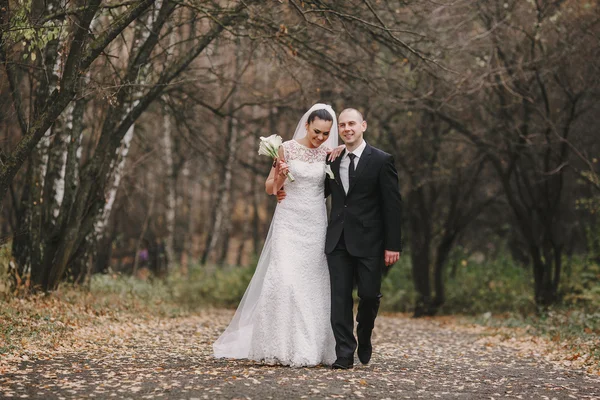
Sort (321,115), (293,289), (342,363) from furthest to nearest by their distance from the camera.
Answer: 1. (321,115)
2. (293,289)
3. (342,363)

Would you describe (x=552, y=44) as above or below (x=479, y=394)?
above

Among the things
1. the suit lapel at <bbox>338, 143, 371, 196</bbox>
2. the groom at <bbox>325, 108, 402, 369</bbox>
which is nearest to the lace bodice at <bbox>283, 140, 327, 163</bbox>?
the groom at <bbox>325, 108, 402, 369</bbox>

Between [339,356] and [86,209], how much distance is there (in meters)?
6.19

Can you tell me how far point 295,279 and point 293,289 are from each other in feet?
0.32

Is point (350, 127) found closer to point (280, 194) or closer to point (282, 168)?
point (282, 168)

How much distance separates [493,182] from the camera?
1762 cm

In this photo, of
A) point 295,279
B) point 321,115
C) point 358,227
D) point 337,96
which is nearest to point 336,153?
point 321,115

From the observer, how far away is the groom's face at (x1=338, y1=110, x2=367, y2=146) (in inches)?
257

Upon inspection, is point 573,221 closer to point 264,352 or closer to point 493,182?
point 493,182

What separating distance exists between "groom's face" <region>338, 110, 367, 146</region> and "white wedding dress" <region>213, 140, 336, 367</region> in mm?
319

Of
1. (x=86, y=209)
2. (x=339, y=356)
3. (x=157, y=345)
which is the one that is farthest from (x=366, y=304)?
(x=86, y=209)

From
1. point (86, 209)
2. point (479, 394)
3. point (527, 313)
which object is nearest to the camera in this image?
point (479, 394)

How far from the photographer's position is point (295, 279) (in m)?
6.50

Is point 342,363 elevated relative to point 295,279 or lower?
lower
